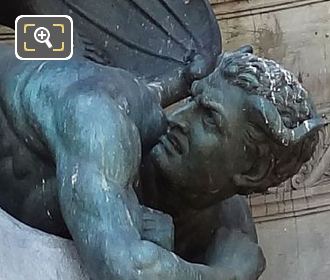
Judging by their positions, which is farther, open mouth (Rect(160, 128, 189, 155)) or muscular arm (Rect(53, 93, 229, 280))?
open mouth (Rect(160, 128, 189, 155))

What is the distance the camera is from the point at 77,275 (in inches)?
79.0

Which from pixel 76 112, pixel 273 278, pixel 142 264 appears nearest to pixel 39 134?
pixel 76 112

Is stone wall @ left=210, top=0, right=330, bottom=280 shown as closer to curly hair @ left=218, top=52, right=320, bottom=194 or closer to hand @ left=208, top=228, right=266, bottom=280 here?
hand @ left=208, top=228, right=266, bottom=280

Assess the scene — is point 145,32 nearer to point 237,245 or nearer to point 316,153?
point 237,245

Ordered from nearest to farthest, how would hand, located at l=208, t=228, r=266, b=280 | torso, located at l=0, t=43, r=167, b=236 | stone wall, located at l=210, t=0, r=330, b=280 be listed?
1. torso, located at l=0, t=43, r=167, b=236
2. hand, located at l=208, t=228, r=266, b=280
3. stone wall, located at l=210, t=0, r=330, b=280

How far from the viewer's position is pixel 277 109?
2059mm

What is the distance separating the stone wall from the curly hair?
146cm

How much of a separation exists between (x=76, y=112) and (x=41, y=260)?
0.20 meters

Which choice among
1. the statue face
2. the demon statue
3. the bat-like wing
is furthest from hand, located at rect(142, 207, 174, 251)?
the bat-like wing

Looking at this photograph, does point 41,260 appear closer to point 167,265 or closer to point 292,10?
point 167,265

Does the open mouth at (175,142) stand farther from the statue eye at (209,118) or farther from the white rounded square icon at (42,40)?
the white rounded square icon at (42,40)

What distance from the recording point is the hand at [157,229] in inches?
78.0

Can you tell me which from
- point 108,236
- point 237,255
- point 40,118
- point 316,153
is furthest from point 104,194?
point 316,153

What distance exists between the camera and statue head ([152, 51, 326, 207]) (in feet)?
6.77
